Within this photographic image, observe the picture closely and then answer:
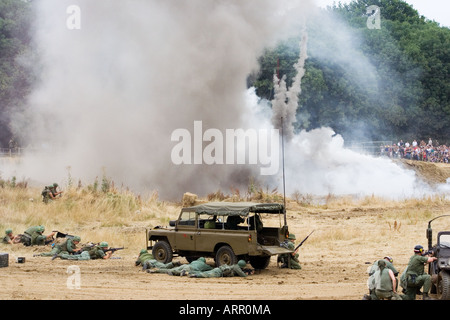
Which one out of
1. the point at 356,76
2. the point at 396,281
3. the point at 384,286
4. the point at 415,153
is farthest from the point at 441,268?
the point at 356,76

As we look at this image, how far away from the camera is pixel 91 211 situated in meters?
29.5

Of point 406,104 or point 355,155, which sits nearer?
point 355,155

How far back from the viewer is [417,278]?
13.3 m

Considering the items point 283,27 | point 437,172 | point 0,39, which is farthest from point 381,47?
point 0,39

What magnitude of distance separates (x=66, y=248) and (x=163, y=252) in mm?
4117

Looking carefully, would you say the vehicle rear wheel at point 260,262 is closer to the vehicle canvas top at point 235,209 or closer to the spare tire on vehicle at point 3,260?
the vehicle canvas top at point 235,209

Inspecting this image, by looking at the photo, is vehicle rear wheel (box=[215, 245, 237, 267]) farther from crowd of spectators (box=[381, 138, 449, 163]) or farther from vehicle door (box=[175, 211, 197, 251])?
crowd of spectators (box=[381, 138, 449, 163])

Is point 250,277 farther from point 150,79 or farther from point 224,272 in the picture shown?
point 150,79

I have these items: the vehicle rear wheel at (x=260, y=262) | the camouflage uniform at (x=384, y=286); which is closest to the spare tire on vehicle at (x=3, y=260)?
the vehicle rear wheel at (x=260, y=262)

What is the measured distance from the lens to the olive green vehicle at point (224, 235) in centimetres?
1741

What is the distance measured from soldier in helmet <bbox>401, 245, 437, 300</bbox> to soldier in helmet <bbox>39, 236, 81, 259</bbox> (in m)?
11.0

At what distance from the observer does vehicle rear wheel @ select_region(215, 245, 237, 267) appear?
1752 centimetres
